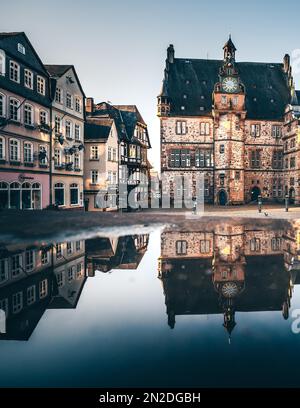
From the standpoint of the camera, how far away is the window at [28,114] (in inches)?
816

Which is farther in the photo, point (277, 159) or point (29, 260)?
point (277, 159)

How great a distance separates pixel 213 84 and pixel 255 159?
13005 mm

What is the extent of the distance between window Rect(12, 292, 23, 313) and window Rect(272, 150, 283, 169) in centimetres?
4003

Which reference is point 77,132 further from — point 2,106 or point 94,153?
point 2,106

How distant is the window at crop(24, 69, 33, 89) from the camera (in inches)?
821

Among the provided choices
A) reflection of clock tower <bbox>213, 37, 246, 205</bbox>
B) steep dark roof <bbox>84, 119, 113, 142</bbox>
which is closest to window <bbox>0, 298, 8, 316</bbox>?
steep dark roof <bbox>84, 119, 113, 142</bbox>

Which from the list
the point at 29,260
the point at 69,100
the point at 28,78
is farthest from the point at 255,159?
the point at 29,260

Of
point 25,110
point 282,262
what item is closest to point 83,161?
point 25,110

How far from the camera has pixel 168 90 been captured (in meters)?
37.6

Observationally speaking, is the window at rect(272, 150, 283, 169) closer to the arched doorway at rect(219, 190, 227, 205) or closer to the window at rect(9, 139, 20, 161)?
the arched doorway at rect(219, 190, 227, 205)

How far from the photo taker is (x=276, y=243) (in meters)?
10.0

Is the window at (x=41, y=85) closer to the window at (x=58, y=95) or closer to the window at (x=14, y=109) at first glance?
the window at (x=58, y=95)
